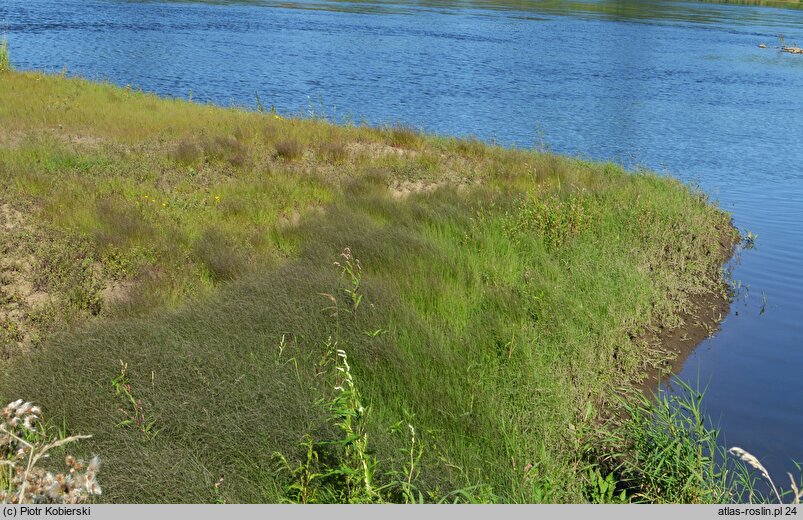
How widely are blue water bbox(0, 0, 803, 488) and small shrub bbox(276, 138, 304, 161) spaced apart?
4.38 m

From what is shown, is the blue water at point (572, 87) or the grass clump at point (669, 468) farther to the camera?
the blue water at point (572, 87)

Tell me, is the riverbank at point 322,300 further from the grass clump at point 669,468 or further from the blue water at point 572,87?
the blue water at point 572,87

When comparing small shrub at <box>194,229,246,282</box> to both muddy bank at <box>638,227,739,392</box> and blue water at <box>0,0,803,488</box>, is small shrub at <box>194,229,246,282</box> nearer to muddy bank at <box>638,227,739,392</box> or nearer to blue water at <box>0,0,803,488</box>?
muddy bank at <box>638,227,739,392</box>

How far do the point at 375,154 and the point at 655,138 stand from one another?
9.94 m

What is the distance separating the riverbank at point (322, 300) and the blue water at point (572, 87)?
1136 mm

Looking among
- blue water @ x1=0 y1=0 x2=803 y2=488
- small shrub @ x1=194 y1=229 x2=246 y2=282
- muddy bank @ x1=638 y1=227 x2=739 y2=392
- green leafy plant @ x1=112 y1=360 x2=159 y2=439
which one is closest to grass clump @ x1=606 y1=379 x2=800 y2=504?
blue water @ x1=0 y1=0 x2=803 y2=488

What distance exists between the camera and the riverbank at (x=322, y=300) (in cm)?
477

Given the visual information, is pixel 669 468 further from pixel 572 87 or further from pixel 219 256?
pixel 572 87

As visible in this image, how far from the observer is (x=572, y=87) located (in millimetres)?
28516

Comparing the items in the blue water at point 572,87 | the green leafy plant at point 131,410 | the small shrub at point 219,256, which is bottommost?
the blue water at point 572,87

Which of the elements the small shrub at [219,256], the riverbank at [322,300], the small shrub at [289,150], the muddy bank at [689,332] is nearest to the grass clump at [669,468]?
the riverbank at [322,300]

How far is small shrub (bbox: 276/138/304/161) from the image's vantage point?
43.2 ft

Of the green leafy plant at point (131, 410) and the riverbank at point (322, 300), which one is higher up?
the green leafy plant at point (131, 410)

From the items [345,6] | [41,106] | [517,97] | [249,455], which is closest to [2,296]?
[249,455]
